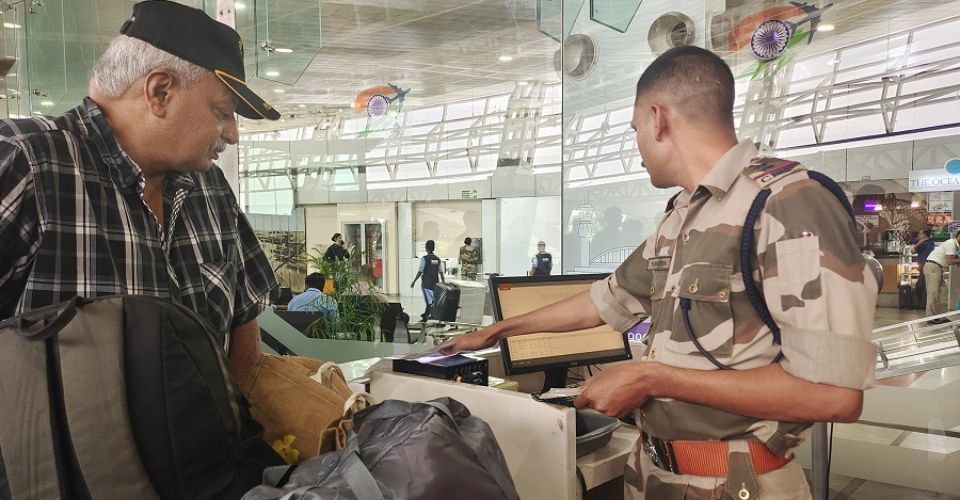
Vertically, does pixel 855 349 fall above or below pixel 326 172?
below

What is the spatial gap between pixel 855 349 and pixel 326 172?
834cm

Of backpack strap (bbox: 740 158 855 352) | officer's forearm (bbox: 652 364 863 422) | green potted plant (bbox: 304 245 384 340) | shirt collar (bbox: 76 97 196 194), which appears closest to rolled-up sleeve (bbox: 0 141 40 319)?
shirt collar (bbox: 76 97 196 194)

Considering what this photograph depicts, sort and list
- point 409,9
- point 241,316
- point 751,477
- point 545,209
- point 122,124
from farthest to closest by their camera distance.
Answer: point 409,9, point 545,209, point 241,316, point 122,124, point 751,477

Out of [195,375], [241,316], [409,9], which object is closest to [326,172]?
[409,9]

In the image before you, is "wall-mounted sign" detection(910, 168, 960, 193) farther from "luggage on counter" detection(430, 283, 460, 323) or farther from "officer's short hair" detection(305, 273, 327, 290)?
"officer's short hair" detection(305, 273, 327, 290)

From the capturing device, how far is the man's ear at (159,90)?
1297 millimetres

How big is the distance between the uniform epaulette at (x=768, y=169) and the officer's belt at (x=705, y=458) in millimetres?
471

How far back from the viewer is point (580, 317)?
1738 millimetres

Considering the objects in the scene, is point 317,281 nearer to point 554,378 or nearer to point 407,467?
point 554,378

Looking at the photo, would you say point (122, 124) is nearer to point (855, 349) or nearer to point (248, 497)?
point (248, 497)

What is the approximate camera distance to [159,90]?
4.29 feet

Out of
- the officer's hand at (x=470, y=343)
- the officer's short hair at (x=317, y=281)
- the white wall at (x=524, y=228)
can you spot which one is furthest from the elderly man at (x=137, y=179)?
the white wall at (x=524, y=228)

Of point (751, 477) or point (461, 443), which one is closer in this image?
point (461, 443)

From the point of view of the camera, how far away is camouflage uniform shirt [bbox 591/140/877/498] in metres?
1.02
